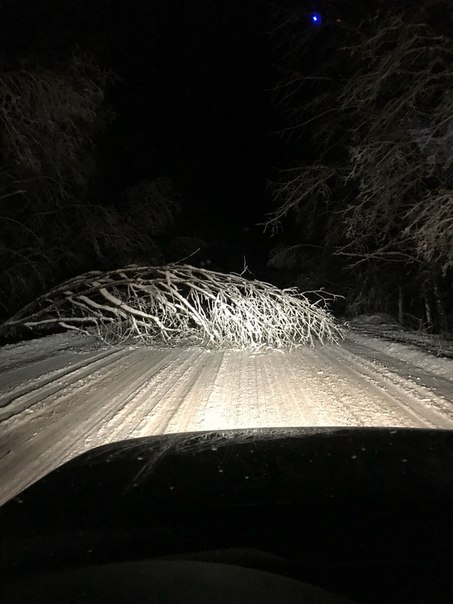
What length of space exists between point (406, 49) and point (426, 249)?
12.7ft

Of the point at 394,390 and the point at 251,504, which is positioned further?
the point at 394,390

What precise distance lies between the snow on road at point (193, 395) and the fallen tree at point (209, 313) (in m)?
0.71

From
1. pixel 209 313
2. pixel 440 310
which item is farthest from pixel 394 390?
pixel 440 310

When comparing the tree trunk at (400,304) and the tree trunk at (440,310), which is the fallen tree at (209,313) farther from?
the tree trunk at (400,304)

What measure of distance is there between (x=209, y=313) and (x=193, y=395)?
493cm

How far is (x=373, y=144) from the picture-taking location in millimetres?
10875

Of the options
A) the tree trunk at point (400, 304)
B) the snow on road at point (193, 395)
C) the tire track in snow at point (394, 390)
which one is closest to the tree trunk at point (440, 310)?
the tree trunk at point (400, 304)

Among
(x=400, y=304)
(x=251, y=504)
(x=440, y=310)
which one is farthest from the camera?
(x=400, y=304)

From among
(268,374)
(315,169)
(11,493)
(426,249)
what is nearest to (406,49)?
(426,249)

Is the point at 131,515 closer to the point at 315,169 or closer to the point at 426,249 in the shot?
the point at 426,249

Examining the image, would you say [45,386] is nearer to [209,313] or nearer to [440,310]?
[209,313]

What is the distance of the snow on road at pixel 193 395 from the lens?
5.35m

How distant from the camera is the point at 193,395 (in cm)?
691

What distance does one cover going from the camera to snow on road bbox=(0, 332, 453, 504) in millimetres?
5352
